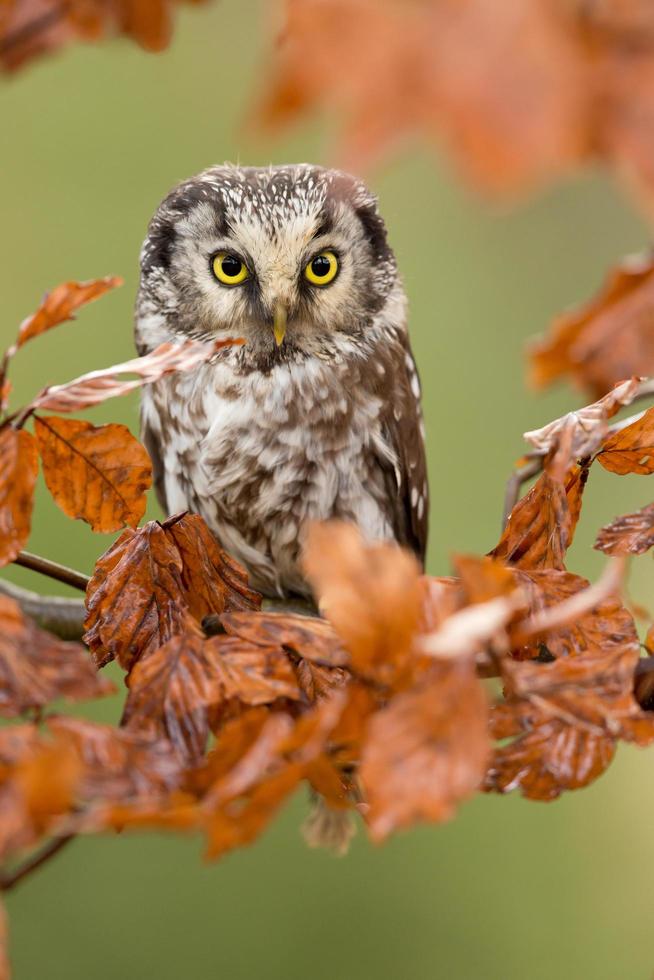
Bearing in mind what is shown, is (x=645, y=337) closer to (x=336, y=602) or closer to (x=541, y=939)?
(x=336, y=602)

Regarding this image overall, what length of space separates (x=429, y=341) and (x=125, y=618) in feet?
9.86

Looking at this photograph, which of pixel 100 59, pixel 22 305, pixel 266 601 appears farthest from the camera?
pixel 100 59

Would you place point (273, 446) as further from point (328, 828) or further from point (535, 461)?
point (535, 461)

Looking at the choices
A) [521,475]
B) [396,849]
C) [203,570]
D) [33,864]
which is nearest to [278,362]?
[521,475]

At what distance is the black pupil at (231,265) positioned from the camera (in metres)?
1.58

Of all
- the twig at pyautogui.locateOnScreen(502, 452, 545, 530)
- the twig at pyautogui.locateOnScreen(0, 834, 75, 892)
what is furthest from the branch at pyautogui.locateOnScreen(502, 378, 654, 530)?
the twig at pyautogui.locateOnScreen(0, 834, 75, 892)

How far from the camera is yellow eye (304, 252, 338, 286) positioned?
1605 mm

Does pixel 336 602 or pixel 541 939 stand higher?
pixel 336 602

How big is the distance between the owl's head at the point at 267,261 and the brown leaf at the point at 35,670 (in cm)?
85

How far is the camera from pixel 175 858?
338 cm

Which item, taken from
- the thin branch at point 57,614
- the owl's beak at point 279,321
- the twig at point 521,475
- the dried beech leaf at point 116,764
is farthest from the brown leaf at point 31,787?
the owl's beak at point 279,321

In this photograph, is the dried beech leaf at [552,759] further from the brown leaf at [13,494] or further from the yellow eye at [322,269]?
the yellow eye at [322,269]

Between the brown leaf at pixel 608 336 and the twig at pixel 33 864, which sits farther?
the brown leaf at pixel 608 336

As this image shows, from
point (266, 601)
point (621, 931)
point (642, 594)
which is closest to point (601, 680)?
point (266, 601)
